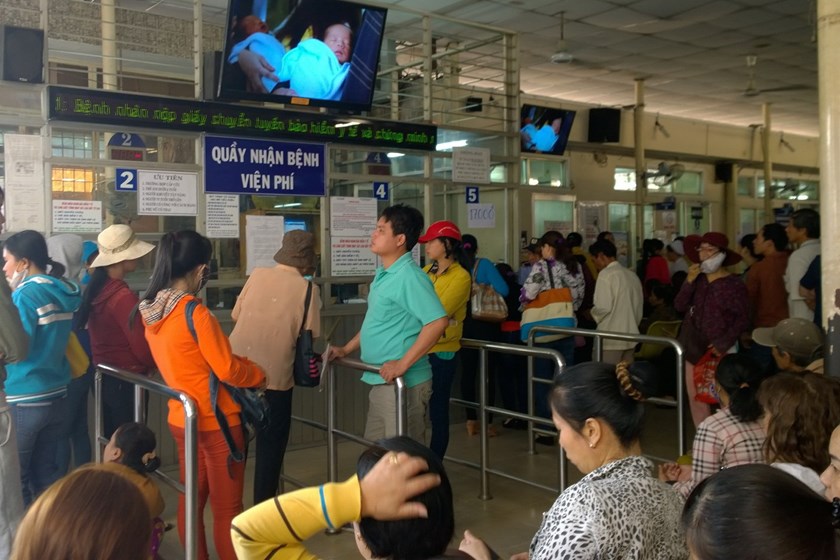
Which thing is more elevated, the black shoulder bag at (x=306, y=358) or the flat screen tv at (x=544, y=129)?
the flat screen tv at (x=544, y=129)

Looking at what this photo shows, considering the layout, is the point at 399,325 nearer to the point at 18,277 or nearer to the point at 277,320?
the point at 277,320

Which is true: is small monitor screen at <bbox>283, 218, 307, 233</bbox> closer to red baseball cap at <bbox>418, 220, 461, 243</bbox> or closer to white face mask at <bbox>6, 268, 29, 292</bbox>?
red baseball cap at <bbox>418, 220, 461, 243</bbox>

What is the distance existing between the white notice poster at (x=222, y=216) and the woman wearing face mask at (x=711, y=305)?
311cm

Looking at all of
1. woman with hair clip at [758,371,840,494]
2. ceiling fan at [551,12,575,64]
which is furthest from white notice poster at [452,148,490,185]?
woman with hair clip at [758,371,840,494]

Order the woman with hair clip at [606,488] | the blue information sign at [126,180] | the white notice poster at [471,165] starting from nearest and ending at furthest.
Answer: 1. the woman with hair clip at [606,488]
2. the blue information sign at [126,180]
3. the white notice poster at [471,165]

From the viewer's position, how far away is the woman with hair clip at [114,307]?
3.90 m

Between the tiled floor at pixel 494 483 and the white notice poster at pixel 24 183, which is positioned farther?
the white notice poster at pixel 24 183

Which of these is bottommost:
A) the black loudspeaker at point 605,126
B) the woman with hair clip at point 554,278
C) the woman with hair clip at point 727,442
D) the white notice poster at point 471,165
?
the woman with hair clip at point 727,442

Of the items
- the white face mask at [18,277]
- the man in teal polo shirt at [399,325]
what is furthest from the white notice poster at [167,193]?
the man in teal polo shirt at [399,325]

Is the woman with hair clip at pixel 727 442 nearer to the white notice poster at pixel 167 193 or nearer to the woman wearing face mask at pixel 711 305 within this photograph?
the woman wearing face mask at pixel 711 305

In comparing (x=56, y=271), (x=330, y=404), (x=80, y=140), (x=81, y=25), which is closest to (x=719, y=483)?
(x=330, y=404)

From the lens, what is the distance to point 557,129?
1003cm

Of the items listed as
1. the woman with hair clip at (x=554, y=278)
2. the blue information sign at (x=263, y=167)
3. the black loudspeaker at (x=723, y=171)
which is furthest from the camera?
the black loudspeaker at (x=723, y=171)

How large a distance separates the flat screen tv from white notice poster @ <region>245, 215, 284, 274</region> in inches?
183
